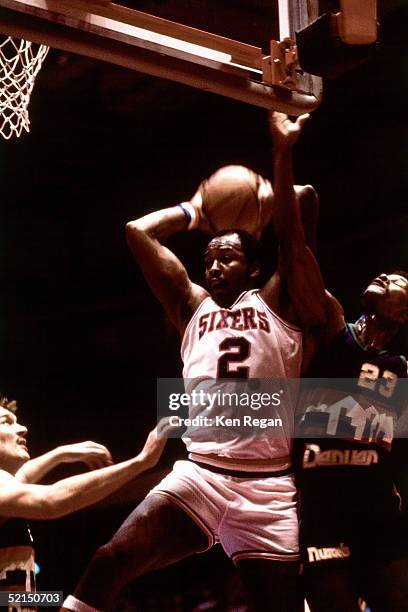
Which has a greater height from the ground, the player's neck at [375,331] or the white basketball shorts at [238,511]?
the player's neck at [375,331]

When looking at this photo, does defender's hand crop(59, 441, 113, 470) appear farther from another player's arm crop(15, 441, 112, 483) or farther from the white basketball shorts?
the white basketball shorts

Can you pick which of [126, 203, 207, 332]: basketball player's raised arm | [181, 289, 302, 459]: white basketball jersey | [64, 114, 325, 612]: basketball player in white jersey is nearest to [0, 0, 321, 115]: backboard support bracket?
[64, 114, 325, 612]: basketball player in white jersey

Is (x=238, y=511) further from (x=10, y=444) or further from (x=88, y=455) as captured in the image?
(x=10, y=444)

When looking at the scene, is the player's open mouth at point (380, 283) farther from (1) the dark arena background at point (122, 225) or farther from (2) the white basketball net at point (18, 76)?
(2) the white basketball net at point (18, 76)

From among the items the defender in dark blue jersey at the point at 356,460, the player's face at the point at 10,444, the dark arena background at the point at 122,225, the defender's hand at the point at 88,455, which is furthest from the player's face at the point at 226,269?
the dark arena background at the point at 122,225

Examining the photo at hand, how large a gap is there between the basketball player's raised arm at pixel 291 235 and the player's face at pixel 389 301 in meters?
0.39

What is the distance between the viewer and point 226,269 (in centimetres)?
392

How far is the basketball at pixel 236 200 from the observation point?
155 inches

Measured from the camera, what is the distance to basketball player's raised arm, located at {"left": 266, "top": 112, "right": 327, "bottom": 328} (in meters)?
3.66

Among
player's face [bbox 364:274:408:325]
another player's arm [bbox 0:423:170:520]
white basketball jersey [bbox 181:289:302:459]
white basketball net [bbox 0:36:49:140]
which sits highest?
white basketball net [bbox 0:36:49:140]

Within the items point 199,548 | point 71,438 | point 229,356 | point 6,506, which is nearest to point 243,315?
point 229,356

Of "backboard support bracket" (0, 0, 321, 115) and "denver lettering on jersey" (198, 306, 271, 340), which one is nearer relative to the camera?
"backboard support bracket" (0, 0, 321, 115)

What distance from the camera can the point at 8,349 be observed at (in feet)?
21.0

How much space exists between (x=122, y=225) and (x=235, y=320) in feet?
9.01
